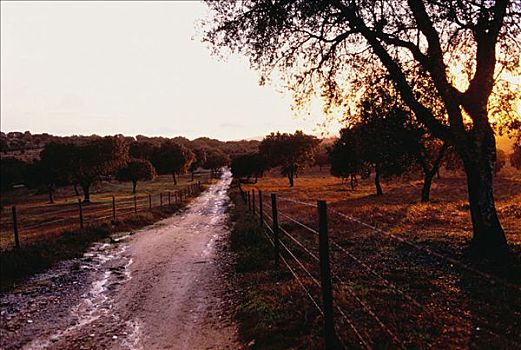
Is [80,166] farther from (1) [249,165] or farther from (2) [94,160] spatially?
(1) [249,165]

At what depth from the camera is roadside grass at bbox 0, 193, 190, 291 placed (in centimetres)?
1478

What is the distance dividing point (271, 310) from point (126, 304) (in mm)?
4380

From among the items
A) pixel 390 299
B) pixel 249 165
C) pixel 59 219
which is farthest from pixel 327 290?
pixel 249 165

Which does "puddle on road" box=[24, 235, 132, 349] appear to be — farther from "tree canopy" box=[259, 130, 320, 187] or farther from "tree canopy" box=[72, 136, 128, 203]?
"tree canopy" box=[259, 130, 320, 187]

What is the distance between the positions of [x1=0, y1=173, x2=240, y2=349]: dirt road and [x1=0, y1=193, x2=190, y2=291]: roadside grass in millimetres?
682

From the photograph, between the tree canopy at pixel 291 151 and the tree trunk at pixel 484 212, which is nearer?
the tree trunk at pixel 484 212

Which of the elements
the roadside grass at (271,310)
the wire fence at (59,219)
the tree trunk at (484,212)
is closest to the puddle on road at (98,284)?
the wire fence at (59,219)

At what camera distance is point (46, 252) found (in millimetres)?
17281

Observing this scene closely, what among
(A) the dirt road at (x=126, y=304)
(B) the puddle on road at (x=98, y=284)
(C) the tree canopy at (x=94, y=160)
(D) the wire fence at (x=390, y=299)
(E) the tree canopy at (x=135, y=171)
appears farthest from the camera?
(E) the tree canopy at (x=135, y=171)

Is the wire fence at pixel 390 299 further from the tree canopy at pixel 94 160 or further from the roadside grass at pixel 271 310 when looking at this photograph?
the tree canopy at pixel 94 160

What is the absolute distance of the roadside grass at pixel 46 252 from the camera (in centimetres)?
1478

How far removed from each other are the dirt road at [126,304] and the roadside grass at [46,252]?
68 cm

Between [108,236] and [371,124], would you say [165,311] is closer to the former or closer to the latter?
[371,124]

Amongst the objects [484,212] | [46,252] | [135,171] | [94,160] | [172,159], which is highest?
[172,159]
